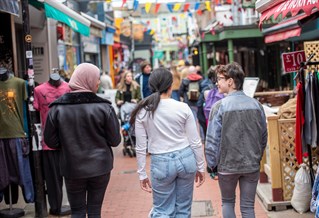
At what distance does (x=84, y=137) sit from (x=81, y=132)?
0.05 m

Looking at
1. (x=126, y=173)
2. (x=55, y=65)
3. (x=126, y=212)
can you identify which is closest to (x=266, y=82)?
(x=55, y=65)

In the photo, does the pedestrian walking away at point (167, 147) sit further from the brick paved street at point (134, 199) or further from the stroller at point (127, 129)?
the stroller at point (127, 129)

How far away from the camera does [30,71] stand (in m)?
6.31

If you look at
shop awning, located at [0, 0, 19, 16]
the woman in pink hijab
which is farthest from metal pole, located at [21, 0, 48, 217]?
the woman in pink hijab

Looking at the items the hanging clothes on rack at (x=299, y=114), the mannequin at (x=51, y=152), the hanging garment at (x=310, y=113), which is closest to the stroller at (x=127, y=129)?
the mannequin at (x=51, y=152)

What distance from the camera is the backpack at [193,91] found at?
1116 cm

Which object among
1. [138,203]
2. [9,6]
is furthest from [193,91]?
[9,6]

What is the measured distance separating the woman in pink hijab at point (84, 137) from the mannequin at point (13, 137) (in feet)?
6.41

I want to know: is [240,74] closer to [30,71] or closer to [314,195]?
[314,195]

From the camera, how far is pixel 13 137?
21.0ft

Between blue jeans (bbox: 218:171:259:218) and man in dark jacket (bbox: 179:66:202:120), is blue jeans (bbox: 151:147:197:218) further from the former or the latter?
man in dark jacket (bbox: 179:66:202:120)

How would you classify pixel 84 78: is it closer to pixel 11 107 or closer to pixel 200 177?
pixel 200 177

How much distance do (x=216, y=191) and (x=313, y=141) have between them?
7.89 ft

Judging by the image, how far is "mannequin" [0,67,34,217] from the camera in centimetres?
634
